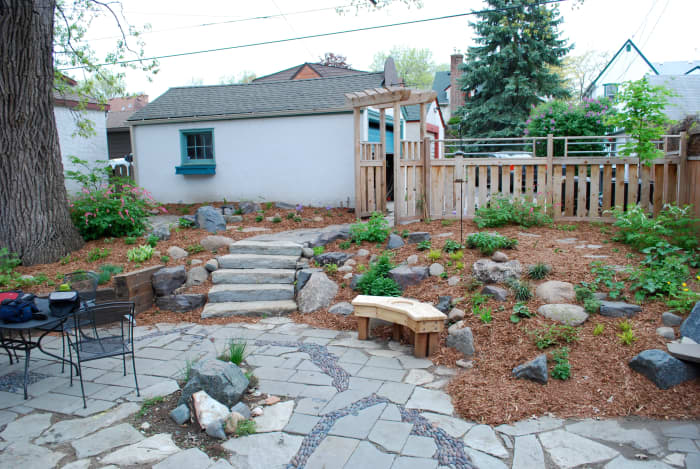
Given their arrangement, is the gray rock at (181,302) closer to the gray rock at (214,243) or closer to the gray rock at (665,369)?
the gray rock at (214,243)

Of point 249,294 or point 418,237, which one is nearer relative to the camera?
point 249,294

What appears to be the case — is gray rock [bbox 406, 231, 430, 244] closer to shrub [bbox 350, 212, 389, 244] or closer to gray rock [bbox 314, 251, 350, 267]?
shrub [bbox 350, 212, 389, 244]

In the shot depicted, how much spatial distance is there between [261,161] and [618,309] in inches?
370

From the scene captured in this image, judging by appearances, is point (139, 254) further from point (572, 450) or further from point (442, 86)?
point (442, 86)

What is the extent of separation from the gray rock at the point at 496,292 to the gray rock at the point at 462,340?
0.64 m

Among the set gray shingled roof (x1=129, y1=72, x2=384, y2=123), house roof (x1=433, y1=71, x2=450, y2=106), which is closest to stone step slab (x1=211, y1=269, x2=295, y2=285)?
gray shingled roof (x1=129, y1=72, x2=384, y2=123)

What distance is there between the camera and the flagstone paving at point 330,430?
9.83ft

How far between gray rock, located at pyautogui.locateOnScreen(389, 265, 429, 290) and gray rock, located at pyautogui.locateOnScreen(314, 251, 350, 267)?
1.14 meters

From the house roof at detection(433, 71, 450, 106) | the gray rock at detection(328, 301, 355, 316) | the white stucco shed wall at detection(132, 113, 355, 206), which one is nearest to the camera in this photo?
the gray rock at detection(328, 301, 355, 316)

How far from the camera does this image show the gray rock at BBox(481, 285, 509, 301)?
204 inches

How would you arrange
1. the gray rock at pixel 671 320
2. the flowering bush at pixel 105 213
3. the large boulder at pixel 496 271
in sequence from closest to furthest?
1. the gray rock at pixel 671 320
2. the large boulder at pixel 496 271
3. the flowering bush at pixel 105 213

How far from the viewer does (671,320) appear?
4273 mm

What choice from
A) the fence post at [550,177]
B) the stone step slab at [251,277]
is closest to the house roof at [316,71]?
the fence post at [550,177]

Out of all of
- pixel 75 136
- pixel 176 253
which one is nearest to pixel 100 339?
pixel 176 253
